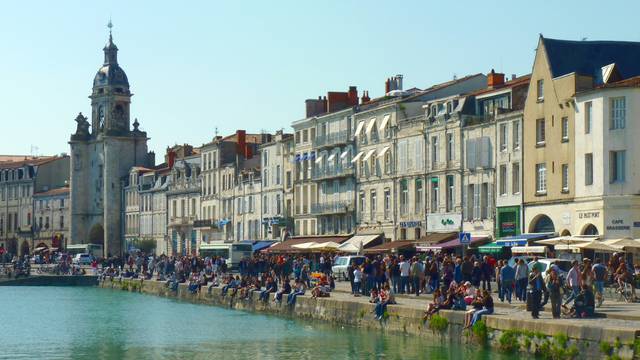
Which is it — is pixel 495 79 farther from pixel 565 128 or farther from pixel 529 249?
pixel 529 249

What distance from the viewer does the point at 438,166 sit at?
2763 inches

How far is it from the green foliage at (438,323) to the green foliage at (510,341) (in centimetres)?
402

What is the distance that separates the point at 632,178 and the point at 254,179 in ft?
170

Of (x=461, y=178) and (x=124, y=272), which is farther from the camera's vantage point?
(x=124, y=272)

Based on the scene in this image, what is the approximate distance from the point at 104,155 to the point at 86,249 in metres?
13.4

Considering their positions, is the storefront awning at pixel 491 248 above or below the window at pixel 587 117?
below

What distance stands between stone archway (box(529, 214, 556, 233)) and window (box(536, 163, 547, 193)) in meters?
1.23

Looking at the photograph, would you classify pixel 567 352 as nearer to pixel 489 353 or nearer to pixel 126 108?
pixel 489 353

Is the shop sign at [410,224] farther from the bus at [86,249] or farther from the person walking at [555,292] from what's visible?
the bus at [86,249]

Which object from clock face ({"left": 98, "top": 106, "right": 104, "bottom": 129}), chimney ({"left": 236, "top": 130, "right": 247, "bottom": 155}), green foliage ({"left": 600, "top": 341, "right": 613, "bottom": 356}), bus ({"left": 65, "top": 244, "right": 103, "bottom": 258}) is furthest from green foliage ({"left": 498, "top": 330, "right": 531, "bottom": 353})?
clock face ({"left": 98, "top": 106, "right": 104, "bottom": 129})

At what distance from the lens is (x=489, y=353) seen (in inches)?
1339

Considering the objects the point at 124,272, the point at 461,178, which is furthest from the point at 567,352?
the point at 124,272

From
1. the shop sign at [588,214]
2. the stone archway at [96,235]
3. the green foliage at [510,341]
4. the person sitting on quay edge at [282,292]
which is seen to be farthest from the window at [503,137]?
the stone archway at [96,235]

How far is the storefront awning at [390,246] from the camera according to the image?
70000mm
